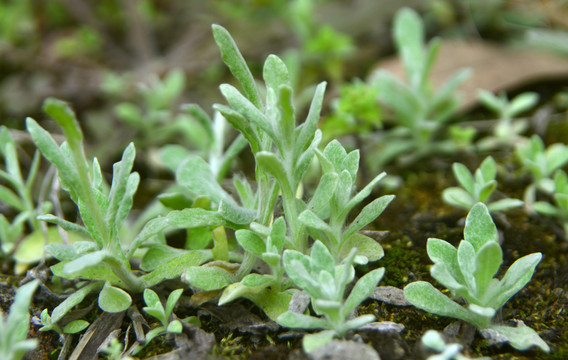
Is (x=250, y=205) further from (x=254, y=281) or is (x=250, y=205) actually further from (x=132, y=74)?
(x=132, y=74)

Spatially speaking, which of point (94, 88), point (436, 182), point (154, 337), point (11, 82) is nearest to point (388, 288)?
point (154, 337)

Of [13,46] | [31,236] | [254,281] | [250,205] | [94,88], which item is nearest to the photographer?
[254,281]

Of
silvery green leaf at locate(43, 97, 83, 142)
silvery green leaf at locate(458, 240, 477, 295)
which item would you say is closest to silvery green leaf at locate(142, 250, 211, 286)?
silvery green leaf at locate(43, 97, 83, 142)

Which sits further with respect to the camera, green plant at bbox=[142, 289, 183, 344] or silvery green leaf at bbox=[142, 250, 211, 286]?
silvery green leaf at bbox=[142, 250, 211, 286]

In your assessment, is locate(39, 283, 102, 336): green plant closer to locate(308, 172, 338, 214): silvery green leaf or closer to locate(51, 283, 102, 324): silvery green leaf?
locate(51, 283, 102, 324): silvery green leaf

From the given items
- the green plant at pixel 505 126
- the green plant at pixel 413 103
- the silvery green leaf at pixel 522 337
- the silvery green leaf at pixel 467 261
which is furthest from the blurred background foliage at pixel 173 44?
the silvery green leaf at pixel 522 337

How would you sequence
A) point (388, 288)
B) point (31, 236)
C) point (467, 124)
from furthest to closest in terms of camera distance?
point (467, 124) → point (31, 236) → point (388, 288)
